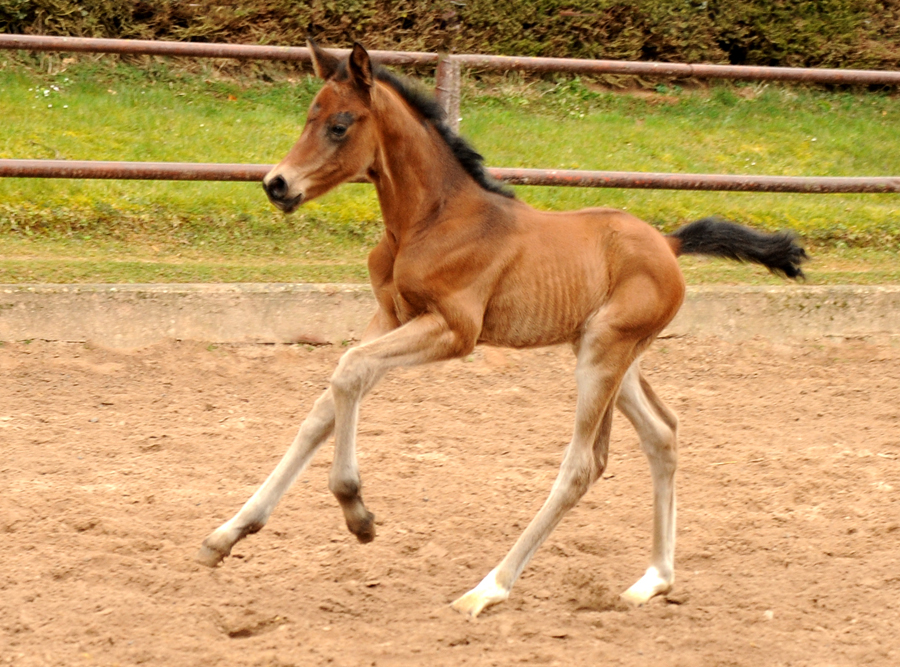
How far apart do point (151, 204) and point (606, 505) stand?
186 inches

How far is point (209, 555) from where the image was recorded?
3.54 meters

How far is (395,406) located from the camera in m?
5.56

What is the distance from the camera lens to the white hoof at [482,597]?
3.44 m

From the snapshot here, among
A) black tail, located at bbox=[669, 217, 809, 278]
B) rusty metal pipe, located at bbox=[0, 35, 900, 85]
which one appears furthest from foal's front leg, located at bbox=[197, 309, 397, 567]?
rusty metal pipe, located at bbox=[0, 35, 900, 85]

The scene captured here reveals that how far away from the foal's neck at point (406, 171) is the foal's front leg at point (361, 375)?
38cm

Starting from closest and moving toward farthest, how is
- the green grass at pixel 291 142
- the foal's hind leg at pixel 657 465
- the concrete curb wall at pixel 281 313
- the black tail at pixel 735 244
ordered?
1. the foal's hind leg at pixel 657 465
2. the black tail at pixel 735 244
3. the concrete curb wall at pixel 281 313
4. the green grass at pixel 291 142

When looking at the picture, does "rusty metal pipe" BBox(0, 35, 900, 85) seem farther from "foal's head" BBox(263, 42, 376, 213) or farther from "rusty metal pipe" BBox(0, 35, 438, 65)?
"foal's head" BBox(263, 42, 376, 213)

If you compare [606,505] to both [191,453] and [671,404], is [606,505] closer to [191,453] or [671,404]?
[671,404]

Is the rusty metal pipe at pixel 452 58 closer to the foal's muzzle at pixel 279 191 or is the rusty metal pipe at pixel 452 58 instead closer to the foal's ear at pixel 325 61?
the foal's ear at pixel 325 61

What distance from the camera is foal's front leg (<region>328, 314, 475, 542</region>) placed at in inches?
135

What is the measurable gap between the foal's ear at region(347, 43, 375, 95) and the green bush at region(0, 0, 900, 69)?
6694 mm

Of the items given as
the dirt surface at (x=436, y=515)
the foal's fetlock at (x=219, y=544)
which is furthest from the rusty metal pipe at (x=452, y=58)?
the foal's fetlock at (x=219, y=544)

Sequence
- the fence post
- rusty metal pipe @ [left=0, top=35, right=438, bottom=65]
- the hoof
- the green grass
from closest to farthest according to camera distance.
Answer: the hoof → rusty metal pipe @ [left=0, top=35, right=438, bottom=65] → the fence post → the green grass

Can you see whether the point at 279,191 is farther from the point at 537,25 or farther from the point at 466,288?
the point at 537,25
